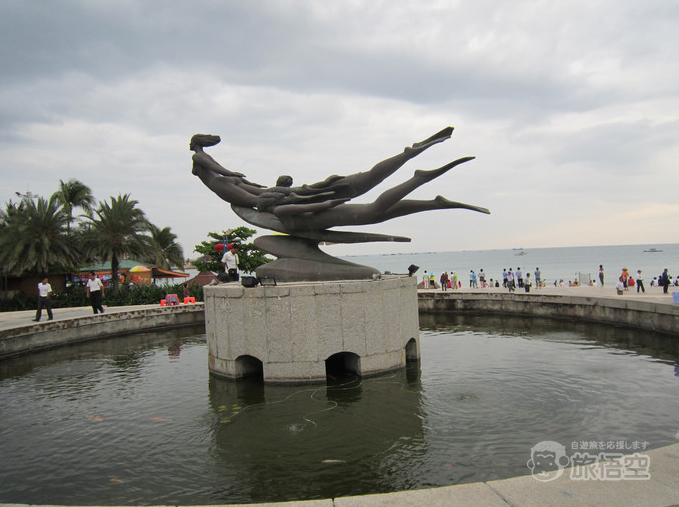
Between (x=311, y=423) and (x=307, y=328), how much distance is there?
2567mm

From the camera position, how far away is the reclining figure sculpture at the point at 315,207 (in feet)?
36.7

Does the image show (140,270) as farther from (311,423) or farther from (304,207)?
(311,423)

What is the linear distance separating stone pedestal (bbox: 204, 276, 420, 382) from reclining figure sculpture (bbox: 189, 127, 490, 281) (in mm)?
1444

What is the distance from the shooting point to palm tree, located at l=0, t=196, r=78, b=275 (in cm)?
2554

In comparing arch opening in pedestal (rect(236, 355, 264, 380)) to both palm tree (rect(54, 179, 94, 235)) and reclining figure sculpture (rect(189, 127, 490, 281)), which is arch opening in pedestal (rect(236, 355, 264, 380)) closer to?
reclining figure sculpture (rect(189, 127, 490, 281))

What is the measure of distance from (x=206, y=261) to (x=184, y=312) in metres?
18.9

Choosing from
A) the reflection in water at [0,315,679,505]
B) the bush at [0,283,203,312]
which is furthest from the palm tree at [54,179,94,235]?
the reflection in water at [0,315,679,505]

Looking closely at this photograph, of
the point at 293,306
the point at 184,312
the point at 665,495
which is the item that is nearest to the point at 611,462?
the point at 665,495

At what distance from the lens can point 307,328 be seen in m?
10.0

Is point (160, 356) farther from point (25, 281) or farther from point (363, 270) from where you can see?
point (25, 281)

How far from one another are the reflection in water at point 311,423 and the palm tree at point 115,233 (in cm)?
1736

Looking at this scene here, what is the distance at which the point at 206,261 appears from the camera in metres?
38.8

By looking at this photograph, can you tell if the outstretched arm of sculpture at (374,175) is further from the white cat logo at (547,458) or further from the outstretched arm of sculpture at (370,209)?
the white cat logo at (547,458)

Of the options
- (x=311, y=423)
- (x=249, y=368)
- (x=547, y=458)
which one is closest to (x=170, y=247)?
(x=249, y=368)
